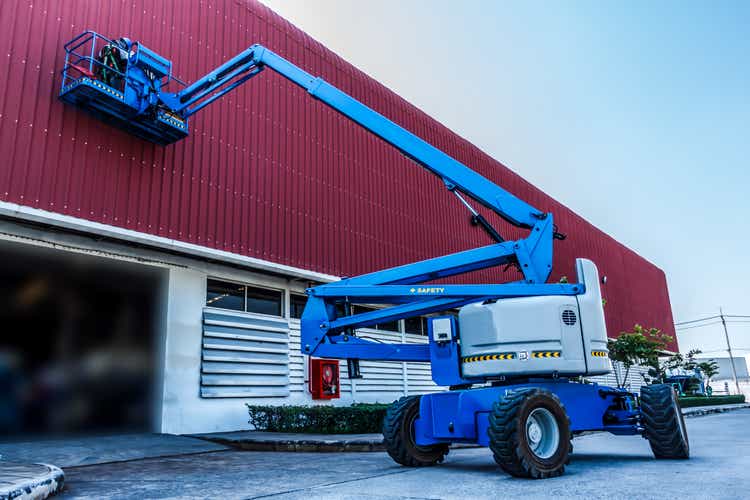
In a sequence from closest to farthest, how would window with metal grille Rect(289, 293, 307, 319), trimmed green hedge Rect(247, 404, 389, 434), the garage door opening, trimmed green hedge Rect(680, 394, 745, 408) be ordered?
trimmed green hedge Rect(247, 404, 389, 434) < the garage door opening < window with metal grille Rect(289, 293, 307, 319) < trimmed green hedge Rect(680, 394, 745, 408)

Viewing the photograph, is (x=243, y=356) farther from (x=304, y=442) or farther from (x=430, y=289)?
(x=430, y=289)

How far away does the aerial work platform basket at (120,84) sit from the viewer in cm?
1095

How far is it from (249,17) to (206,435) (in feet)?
36.0

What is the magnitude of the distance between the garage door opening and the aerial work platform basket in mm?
2980

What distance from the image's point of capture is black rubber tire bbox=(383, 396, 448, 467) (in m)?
7.96

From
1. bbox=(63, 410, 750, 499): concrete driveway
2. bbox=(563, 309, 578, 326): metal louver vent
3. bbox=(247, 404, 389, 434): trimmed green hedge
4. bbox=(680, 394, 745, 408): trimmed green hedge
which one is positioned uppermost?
bbox=(563, 309, 578, 326): metal louver vent

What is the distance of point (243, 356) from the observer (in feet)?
46.7

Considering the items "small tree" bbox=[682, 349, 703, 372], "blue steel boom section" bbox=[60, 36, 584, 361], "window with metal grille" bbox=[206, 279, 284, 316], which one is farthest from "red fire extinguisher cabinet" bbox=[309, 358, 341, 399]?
"small tree" bbox=[682, 349, 703, 372]

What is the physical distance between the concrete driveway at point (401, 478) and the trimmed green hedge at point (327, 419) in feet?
9.53

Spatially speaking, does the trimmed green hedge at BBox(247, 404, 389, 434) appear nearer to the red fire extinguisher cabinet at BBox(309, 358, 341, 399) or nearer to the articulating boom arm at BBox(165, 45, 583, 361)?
the red fire extinguisher cabinet at BBox(309, 358, 341, 399)

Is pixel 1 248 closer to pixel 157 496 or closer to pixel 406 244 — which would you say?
pixel 157 496

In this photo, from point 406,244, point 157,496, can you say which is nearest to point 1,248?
point 157,496

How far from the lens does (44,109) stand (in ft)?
35.6

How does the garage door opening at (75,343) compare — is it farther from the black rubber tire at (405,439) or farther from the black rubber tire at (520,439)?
the black rubber tire at (520,439)
